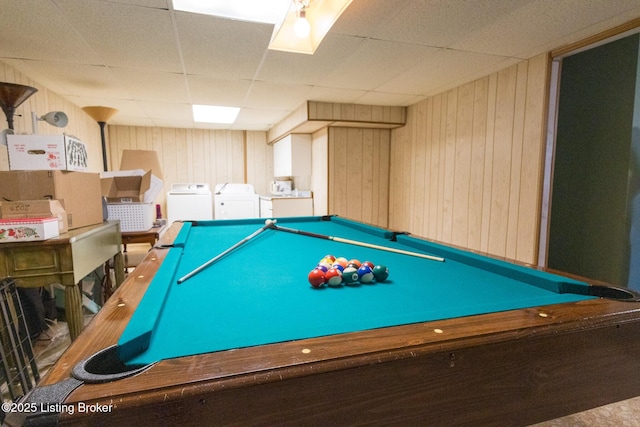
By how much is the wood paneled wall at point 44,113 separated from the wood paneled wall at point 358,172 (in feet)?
10.2

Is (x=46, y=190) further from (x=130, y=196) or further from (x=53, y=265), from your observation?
(x=130, y=196)

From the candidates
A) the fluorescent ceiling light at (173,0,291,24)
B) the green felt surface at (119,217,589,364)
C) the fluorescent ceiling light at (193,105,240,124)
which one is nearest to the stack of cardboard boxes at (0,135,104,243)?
the green felt surface at (119,217,589,364)

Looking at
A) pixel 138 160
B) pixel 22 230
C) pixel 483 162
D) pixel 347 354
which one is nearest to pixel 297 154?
pixel 138 160

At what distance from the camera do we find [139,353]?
2.10ft

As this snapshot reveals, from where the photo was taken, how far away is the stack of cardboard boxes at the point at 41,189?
1.66 meters

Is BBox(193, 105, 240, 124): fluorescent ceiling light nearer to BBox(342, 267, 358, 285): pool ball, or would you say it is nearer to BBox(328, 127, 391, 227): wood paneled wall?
BBox(328, 127, 391, 227): wood paneled wall

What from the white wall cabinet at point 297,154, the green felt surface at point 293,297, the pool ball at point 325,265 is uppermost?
the white wall cabinet at point 297,154

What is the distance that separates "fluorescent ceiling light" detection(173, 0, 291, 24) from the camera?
182 centimetres

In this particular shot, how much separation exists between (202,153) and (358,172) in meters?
3.02

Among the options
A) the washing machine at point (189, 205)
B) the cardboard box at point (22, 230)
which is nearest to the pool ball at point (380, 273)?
the cardboard box at point (22, 230)

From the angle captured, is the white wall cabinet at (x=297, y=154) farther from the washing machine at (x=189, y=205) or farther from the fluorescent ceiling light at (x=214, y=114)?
the washing machine at (x=189, y=205)

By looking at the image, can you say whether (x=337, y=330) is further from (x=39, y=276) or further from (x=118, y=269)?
(x=118, y=269)

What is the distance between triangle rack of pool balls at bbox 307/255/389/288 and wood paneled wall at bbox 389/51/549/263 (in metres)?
2.05

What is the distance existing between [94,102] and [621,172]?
5383mm
